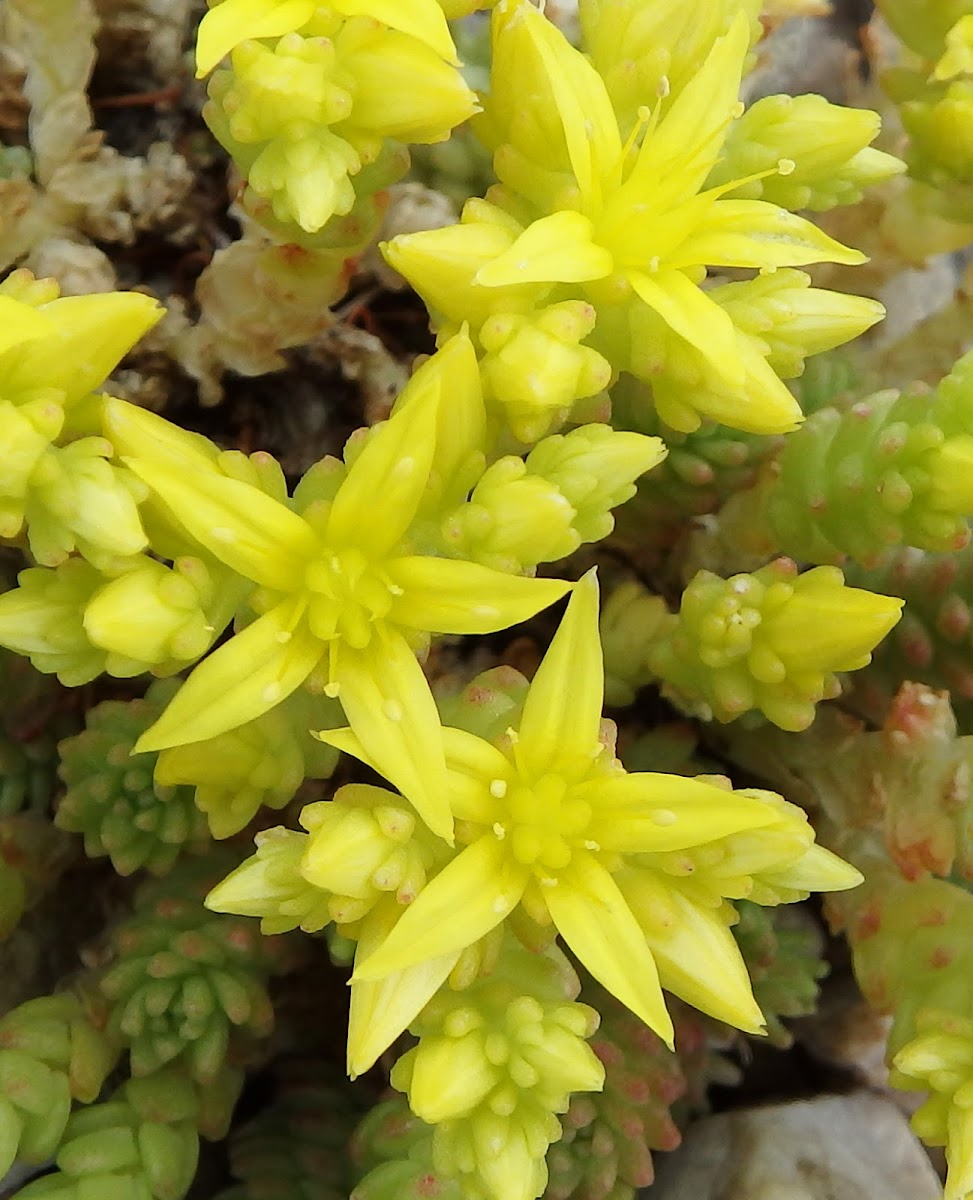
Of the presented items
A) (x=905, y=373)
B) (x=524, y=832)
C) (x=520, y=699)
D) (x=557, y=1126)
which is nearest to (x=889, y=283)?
(x=905, y=373)

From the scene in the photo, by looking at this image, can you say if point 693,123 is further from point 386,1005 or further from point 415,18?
point 386,1005

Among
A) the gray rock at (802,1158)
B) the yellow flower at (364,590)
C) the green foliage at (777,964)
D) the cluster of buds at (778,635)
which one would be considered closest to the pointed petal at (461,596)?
the yellow flower at (364,590)

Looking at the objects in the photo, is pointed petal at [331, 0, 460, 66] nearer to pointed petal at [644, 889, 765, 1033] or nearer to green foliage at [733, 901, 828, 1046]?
pointed petal at [644, 889, 765, 1033]

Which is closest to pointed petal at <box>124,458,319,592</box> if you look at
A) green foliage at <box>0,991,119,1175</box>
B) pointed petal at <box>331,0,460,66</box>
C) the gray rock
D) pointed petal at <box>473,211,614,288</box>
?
pointed petal at <box>473,211,614,288</box>

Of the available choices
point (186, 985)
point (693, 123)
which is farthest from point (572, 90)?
point (186, 985)

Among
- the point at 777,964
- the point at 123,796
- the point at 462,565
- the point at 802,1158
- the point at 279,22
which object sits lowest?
the point at 802,1158

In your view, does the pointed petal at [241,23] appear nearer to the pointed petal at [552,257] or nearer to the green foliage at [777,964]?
the pointed petal at [552,257]
